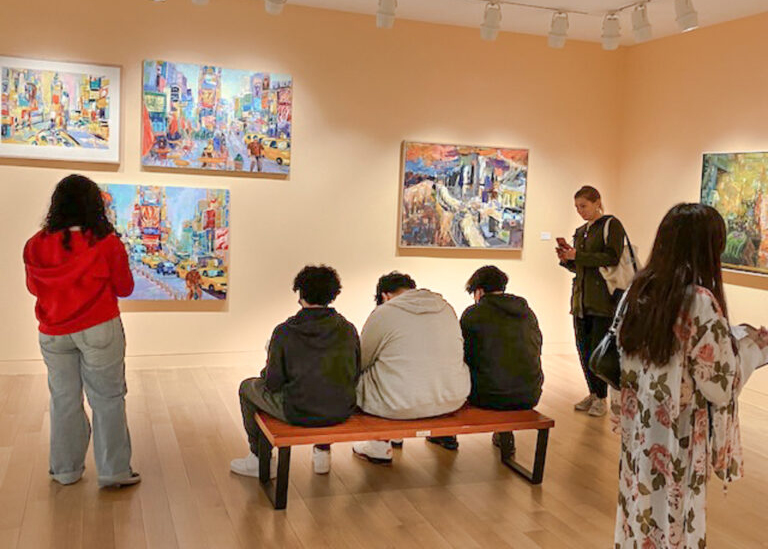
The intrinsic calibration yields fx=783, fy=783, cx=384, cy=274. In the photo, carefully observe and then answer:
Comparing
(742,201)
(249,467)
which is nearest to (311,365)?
(249,467)

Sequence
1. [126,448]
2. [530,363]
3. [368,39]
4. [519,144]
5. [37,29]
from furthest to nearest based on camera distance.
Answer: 1. [519,144]
2. [368,39]
3. [37,29]
4. [530,363]
5. [126,448]

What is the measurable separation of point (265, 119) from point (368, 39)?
1174 mm

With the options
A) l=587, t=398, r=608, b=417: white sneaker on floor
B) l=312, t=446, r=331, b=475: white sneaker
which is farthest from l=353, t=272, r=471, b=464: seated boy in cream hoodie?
l=587, t=398, r=608, b=417: white sneaker on floor

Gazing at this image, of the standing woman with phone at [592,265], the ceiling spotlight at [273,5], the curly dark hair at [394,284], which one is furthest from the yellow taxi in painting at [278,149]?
the curly dark hair at [394,284]

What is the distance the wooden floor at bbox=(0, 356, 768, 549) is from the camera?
344cm

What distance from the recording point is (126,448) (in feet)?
12.9

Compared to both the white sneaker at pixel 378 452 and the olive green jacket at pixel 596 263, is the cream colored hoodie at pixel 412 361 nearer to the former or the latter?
the white sneaker at pixel 378 452

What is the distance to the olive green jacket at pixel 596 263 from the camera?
5238mm

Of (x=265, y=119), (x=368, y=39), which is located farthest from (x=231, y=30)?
(x=368, y=39)

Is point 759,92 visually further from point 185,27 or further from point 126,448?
point 126,448

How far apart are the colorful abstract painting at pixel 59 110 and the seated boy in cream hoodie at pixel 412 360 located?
3241 mm

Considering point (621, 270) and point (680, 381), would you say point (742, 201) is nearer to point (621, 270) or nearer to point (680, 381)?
point (621, 270)

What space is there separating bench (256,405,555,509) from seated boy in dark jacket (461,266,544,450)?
85mm

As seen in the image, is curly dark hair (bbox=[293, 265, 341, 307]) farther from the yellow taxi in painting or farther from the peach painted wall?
the peach painted wall
